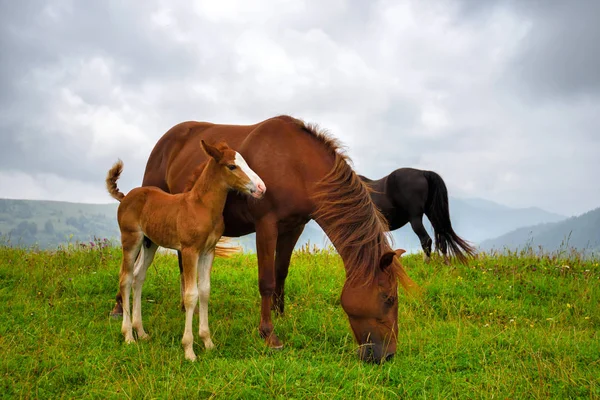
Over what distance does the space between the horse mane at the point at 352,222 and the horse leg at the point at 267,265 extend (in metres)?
0.56

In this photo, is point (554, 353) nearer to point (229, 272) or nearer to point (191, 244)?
point (191, 244)

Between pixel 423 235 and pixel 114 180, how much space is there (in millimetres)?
6827

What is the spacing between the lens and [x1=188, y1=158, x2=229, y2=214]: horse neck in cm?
567

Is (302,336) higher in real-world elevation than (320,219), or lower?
lower

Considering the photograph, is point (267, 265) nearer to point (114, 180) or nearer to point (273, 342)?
point (273, 342)

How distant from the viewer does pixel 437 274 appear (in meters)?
9.79

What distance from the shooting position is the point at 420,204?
1132 centimetres

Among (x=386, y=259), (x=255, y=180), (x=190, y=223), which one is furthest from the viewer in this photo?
(x=190, y=223)

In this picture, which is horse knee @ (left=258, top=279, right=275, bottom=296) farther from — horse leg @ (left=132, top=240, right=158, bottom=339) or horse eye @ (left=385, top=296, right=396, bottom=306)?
Result: horse leg @ (left=132, top=240, right=158, bottom=339)

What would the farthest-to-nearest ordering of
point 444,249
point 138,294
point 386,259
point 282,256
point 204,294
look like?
point 444,249, point 282,256, point 138,294, point 204,294, point 386,259

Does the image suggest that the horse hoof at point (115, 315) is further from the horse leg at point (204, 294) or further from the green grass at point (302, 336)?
the horse leg at point (204, 294)

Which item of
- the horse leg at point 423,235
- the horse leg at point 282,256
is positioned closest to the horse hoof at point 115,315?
the horse leg at point 282,256

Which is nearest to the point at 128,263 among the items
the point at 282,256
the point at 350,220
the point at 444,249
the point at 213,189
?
the point at 213,189

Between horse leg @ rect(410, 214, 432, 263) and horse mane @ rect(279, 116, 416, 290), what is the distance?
17.6ft
